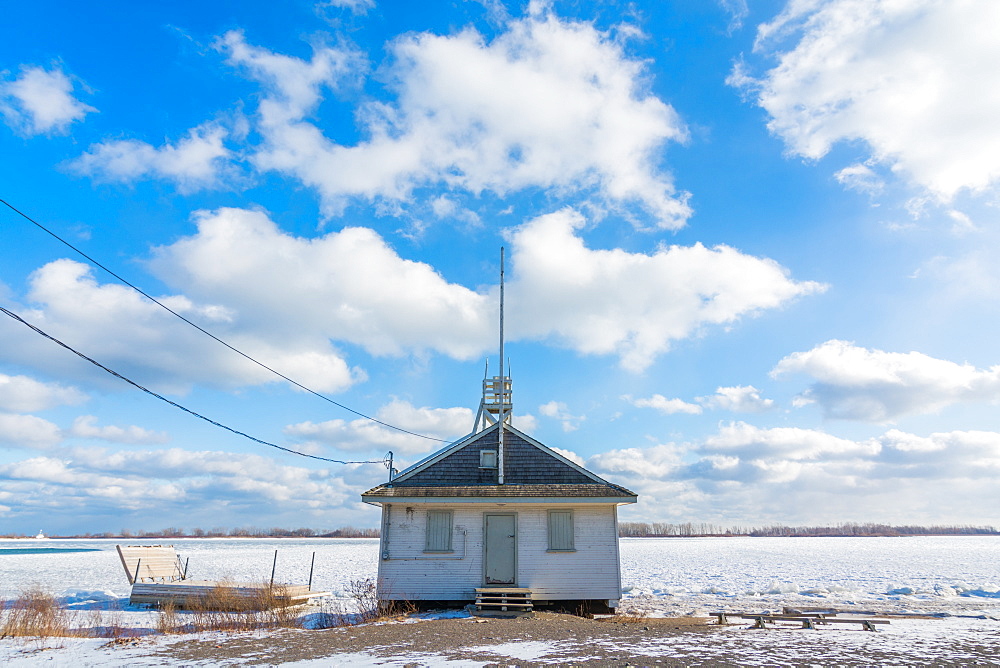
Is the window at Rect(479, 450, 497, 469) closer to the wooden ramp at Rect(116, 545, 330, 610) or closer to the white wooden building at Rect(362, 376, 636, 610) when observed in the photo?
the white wooden building at Rect(362, 376, 636, 610)

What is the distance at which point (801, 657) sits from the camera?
36.6 feet

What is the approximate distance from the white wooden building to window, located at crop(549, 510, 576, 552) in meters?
0.03

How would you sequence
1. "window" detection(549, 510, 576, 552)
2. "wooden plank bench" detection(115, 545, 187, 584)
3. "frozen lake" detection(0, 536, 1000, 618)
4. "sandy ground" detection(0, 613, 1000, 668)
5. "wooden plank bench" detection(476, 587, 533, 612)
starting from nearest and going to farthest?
1. "sandy ground" detection(0, 613, 1000, 668)
2. "wooden plank bench" detection(476, 587, 533, 612)
3. "window" detection(549, 510, 576, 552)
4. "frozen lake" detection(0, 536, 1000, 618)
5. "wooden plank bench" detection(115, 545, 187, 584)

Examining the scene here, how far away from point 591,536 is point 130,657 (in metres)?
12.6

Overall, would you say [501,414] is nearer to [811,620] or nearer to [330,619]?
[330,619]

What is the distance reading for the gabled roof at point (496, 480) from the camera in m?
19.2

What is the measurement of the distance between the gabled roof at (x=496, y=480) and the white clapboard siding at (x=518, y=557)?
0.50m

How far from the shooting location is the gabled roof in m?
19.2

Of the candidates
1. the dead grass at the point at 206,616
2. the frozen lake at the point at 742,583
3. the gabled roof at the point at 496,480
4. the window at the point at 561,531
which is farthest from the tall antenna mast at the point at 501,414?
the frozen lake at the point at 742,583

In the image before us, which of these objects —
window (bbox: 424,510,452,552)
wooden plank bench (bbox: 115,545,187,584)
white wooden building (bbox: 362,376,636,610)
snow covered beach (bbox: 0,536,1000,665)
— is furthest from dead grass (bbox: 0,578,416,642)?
wooden plank bench (bbox: 115,545,187,584)

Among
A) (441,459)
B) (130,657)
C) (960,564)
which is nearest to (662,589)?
(441,459)

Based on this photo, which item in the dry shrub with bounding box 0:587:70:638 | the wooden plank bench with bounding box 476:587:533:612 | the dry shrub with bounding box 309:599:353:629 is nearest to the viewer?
the dry shrub with bounding box 0:587:70:638

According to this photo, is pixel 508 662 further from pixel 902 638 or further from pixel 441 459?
pixel 441 459

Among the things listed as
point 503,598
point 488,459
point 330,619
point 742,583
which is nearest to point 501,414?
point 488,459
